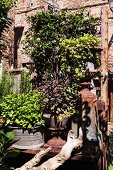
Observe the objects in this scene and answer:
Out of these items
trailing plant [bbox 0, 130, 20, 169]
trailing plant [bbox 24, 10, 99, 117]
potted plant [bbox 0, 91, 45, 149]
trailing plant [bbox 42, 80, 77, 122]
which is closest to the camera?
trailing plant [bbox 0, 130, 20, 169]

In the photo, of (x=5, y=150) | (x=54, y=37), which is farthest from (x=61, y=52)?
(x=5, y=150)

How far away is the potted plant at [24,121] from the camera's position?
13.7 feet

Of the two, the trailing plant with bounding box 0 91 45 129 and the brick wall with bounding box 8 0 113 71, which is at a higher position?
the brick wall with bounding box 8 0 113 71

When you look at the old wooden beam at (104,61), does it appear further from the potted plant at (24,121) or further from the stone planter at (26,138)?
the stone planter at (26,138)

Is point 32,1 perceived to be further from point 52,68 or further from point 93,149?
point 93,149

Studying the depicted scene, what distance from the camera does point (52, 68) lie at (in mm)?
5559

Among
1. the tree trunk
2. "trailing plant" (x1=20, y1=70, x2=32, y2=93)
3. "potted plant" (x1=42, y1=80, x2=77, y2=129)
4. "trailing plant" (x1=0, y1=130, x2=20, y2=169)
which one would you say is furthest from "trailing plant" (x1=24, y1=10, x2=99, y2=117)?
the tree trunk

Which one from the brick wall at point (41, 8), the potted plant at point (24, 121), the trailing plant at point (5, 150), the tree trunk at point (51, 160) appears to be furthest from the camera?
the brick wall at point (41, 8)

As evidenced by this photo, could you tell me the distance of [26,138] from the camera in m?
4.18

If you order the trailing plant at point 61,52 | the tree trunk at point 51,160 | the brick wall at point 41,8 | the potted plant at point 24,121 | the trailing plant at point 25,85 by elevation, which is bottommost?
the tree trunk at point 51,160

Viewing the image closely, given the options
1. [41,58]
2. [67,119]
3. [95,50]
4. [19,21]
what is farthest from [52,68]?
[19,21]

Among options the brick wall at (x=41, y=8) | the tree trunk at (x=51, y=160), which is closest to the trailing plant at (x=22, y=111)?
the tree trunk at (x=51, y=160)

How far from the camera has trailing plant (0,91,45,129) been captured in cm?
418

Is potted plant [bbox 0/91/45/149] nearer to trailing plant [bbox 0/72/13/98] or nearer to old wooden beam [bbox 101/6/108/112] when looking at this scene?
trailing plant [bbox 0/72/13/98]
